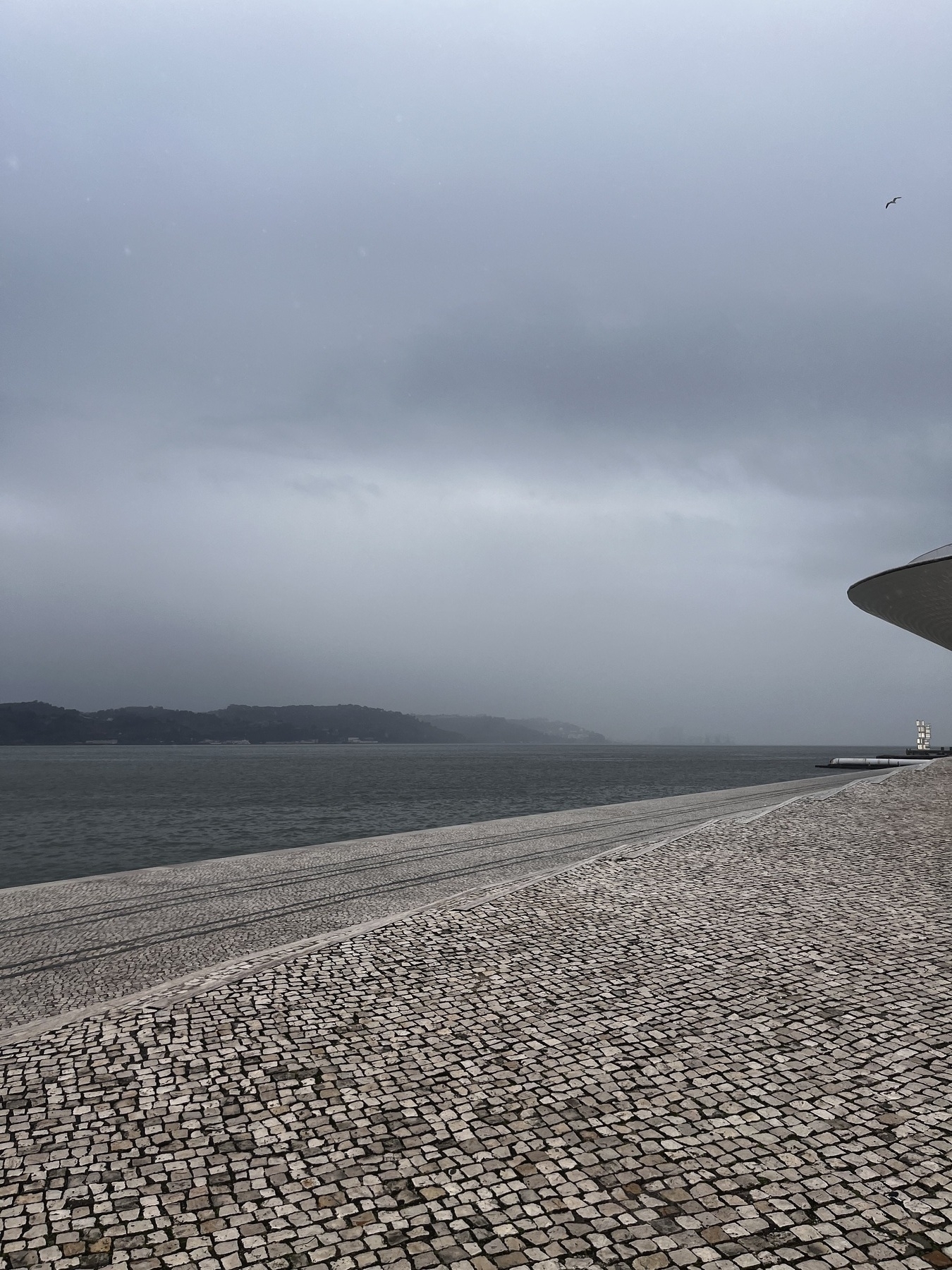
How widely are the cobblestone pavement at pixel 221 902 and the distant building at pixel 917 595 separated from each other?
13563 millimetres

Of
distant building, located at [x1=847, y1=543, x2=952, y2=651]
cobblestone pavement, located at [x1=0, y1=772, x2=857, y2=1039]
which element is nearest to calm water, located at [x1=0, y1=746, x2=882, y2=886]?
cobblestone pavement, located at [x1=0, y1=772, x2=857, y2=1039]

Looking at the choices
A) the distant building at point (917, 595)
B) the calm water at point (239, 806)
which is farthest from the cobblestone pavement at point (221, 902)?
the distant building at point (917, 595)

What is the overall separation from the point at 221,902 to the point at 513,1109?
6.32 meters

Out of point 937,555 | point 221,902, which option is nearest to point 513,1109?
point 221,902

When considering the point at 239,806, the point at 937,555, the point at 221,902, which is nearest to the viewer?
the point at 221,902

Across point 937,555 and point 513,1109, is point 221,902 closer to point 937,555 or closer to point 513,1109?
point 513,1109

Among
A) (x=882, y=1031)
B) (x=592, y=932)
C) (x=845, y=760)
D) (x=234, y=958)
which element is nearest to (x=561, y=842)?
(x=592, y=932)

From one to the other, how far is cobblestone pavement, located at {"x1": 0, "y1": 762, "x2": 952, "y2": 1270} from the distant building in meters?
19.6

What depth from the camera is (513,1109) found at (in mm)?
3975

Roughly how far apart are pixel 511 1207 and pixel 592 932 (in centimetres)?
386

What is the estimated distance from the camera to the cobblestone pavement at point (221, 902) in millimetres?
6602

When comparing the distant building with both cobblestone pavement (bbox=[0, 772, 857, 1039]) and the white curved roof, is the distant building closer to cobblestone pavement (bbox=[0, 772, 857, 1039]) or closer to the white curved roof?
the white curved roof

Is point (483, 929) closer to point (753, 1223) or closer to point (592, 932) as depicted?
point (592, 932)

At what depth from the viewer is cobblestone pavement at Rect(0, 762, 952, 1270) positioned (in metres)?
3.04
